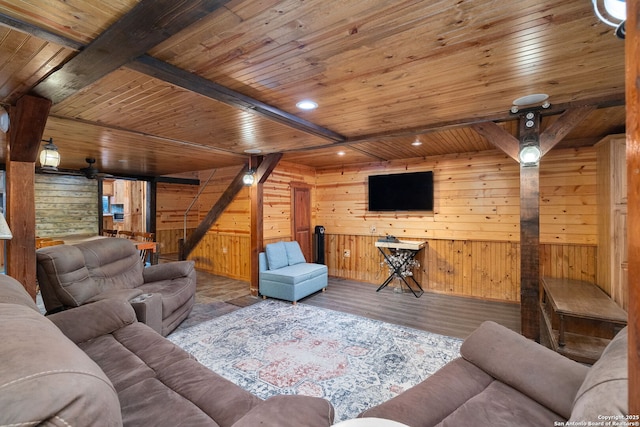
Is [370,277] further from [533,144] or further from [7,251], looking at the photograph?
[7,251]

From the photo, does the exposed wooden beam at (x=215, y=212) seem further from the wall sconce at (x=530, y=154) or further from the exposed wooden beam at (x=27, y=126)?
the wall sconce at (x=530, y=154)

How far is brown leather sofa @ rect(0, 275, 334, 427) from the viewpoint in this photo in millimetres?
718

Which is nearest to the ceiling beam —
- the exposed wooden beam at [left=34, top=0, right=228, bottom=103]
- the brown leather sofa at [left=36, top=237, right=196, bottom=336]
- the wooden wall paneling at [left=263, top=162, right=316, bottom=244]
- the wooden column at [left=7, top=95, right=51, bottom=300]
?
the exposed wooden beam at [left=34, top=0, right=228, bottom=103]

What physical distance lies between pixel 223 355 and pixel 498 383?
231cm

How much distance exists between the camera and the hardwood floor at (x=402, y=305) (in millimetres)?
3582

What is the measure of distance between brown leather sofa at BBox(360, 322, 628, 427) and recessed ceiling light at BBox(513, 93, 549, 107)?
6.40ft

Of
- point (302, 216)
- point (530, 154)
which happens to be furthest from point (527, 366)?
point (302, 216)

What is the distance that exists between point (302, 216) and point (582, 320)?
4.51 m

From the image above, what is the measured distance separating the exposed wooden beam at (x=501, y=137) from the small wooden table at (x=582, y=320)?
5.02ft

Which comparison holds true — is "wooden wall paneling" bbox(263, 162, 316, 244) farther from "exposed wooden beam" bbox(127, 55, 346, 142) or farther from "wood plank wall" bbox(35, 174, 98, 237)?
"wood plank wall" bbox(35, 174, 98, 237)

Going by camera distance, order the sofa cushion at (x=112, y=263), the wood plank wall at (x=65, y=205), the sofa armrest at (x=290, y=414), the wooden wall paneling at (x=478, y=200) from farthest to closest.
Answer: the wood plank wall at (x=65, y=205), the wooden wall paneling at (x=478, y=200), the sofa cushion at (x=112, y=263), the sofa armrest at (x=290, y=414)

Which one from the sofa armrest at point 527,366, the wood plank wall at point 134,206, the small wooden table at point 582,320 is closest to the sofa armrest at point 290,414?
the sofa armrest at point 527,366

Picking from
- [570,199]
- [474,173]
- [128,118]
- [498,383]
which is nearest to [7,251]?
[128,118]

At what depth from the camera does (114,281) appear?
324 centimetres
